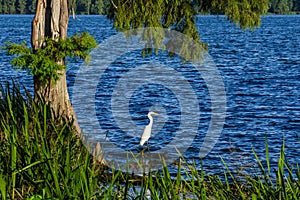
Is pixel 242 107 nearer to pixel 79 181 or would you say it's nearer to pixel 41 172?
pixel 41 172

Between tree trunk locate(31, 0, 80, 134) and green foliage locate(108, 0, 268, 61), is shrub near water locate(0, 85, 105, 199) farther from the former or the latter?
green foliage locate(108, 0, 268, 61)

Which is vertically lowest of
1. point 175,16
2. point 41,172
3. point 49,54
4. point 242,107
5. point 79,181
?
point 242,107

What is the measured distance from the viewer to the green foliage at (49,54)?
1042 centimetres

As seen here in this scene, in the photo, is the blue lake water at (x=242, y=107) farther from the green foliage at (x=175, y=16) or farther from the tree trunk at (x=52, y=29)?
the green foliage at (x=175, y=16)

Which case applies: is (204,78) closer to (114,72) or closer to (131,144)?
(114,72)

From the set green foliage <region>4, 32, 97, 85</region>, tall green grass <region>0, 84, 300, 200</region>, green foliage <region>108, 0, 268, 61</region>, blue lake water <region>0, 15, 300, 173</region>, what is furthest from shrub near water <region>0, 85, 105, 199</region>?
green foliage <region>108, 0, 268, 61</region>

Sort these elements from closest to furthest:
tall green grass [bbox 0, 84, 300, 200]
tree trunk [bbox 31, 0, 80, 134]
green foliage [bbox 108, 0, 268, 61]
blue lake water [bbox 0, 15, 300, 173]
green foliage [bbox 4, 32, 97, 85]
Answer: tall green grass [bbox 0, 84, 300, 200] → green foliage [bbox 4, 32, 97, 85] → tree trunk [bbox 31, 0, 80, 134] → green foliage [bbox 108, 0, 268, 61] → blue lake water [bbox 0, 15, 300, 173]

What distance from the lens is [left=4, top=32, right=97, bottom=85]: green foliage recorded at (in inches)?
410

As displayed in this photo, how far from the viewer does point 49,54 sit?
10.6 metres

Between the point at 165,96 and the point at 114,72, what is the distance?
9047 mm

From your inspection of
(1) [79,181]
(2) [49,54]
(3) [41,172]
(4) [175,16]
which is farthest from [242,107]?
(1) [79,181]

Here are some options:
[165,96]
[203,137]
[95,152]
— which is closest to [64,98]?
[95,152]

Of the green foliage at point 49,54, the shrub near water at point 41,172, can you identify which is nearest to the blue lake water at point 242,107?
the green foliage at point 49,54

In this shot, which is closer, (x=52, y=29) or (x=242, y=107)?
(x=52, y=29)
